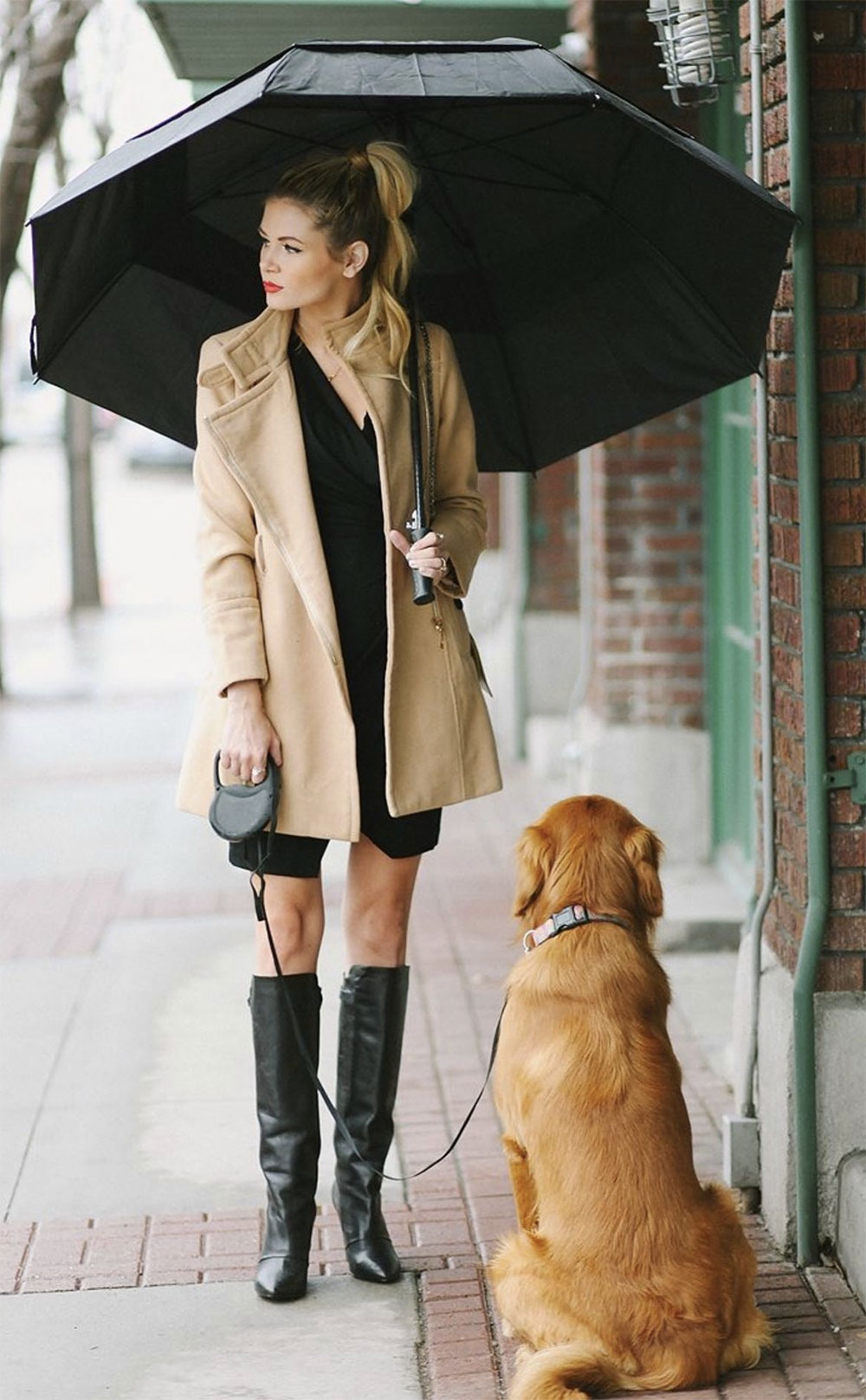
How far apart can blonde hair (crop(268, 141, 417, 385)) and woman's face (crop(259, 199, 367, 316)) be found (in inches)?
0.7

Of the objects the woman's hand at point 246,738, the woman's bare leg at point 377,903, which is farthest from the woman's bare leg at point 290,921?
the woman's hand at point 246,738

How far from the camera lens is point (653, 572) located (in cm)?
809

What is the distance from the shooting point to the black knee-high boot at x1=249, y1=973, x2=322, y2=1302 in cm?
407

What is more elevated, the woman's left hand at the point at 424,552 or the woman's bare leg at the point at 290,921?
the woman's left hand at the point at 424,552

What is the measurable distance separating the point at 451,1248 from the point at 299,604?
1497 mm

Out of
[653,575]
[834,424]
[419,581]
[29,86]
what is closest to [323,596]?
[419,581]

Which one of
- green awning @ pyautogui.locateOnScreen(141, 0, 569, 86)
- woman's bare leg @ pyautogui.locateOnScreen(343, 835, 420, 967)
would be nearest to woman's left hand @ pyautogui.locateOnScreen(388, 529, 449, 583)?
woman's bare leg @ pyautogui.locateOnScreen(343, 835, 420, 967)

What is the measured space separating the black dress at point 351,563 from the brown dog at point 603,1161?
44 centimetres

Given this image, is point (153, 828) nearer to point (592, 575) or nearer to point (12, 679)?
point (592, 575)

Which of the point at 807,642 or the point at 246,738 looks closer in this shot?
the point at 246,738

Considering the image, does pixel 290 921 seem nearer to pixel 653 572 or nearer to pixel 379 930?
pixel 379 930

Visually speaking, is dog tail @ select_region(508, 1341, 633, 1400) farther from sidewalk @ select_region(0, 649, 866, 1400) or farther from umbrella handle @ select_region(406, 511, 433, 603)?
umbrella handle @ select_region(406, 511, 433, 603)

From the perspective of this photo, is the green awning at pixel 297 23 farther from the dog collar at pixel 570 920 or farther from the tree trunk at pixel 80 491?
the tree trunk at pixel 80 491

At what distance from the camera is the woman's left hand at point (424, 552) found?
3834 mm
